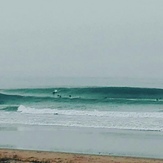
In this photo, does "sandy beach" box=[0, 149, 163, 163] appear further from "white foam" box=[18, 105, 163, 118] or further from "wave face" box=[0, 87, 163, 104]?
"wave face" box=[0, 87, 163, 104]

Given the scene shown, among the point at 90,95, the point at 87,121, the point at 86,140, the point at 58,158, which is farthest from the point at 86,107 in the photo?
the point at 58,158

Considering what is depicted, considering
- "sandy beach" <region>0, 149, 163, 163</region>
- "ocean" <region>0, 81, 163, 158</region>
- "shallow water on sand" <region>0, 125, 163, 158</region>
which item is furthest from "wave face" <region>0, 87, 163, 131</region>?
"sandy beach" <region>0, 149, 163, 163</region>

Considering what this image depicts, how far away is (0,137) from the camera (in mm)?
17969

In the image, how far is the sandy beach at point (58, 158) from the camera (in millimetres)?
13116

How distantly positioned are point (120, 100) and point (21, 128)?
1290cm

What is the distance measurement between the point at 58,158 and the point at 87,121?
796cm

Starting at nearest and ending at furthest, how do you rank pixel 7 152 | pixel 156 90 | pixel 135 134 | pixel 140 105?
pixel 7 152
pixel 135 134
pixel 140 105
pixel 156 90

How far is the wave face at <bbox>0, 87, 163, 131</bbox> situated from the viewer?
21344 mm

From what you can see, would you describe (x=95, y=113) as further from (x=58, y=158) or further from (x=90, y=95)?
(x=58, y=158)

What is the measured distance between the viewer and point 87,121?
2147 cm

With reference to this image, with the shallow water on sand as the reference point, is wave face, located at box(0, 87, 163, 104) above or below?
above

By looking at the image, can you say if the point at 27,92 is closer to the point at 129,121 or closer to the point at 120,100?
the point at 120,100

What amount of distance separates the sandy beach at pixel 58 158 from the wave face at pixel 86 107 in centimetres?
563

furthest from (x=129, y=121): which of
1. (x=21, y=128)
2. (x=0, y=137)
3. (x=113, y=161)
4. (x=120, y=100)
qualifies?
(x=120, y=100)
